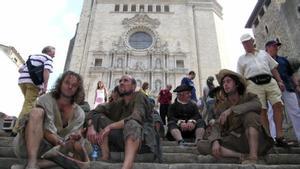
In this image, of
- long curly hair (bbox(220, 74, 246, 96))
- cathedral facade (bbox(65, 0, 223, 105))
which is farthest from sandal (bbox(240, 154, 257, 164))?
cathedral facade (bbox(65, 0, 223, 105))

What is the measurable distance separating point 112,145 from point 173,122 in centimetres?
188

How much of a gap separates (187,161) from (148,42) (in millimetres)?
21796

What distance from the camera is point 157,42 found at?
25.3 metres

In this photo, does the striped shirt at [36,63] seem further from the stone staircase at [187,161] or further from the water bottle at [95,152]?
the water bottle at [95,152]

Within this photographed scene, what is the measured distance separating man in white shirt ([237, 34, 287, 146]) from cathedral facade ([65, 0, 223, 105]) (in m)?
16.6

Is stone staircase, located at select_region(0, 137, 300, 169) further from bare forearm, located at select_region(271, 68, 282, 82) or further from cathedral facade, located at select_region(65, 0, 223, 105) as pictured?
cathedral facade, located at select_region(65, 0, 223, 105)

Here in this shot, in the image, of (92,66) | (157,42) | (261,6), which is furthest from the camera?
(157,42)

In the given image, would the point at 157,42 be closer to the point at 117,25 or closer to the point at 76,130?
the point at 117,25

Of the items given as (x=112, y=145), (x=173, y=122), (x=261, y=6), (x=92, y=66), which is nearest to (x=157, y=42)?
(x=92, y=66)

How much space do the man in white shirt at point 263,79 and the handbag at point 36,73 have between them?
4100mm

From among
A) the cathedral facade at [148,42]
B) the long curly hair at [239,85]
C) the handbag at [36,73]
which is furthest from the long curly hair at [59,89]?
the cathedral facade at [148,42]

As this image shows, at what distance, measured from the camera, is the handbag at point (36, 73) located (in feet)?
19.6

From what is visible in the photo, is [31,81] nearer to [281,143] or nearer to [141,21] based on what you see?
[281,143]

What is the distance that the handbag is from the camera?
19.6ft
